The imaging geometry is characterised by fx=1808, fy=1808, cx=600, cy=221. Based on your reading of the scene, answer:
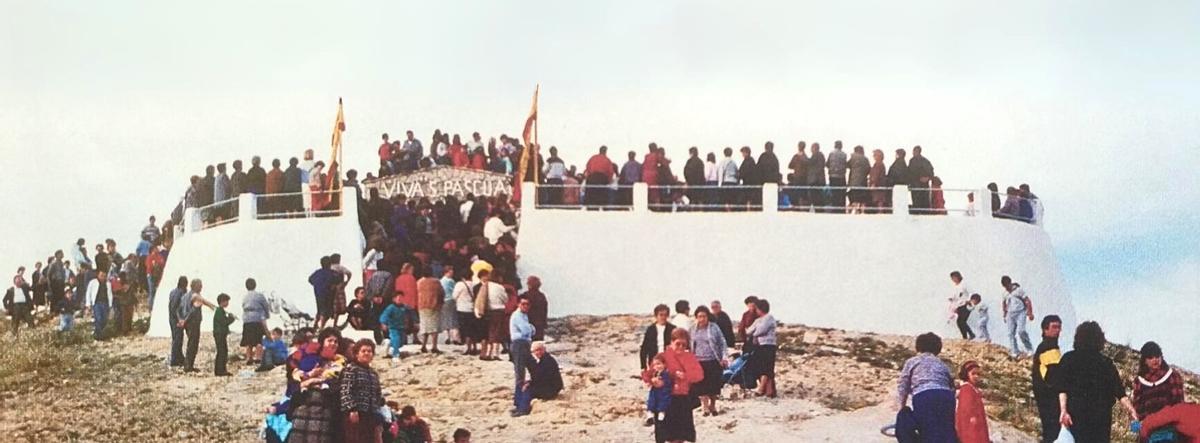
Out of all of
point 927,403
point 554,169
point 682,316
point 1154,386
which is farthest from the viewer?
point 554,169

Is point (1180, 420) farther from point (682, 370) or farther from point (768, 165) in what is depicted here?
point (768, 165)

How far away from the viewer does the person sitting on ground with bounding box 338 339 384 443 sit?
1081 cm

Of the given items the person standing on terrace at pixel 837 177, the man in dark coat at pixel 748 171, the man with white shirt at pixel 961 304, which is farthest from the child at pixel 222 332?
the man with white shirt at pixel 961 304

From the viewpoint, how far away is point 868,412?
13.6 meters

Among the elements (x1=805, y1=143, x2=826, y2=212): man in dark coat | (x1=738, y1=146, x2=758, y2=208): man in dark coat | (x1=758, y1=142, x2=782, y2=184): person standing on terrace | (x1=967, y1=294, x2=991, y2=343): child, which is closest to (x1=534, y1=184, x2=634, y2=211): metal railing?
(x1=738, y1=146, x2=758, y2=208): man in dark coat

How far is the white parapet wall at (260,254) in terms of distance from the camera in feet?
46.6

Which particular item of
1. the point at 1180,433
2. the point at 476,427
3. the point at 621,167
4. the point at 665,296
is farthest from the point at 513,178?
the point at 1180,433

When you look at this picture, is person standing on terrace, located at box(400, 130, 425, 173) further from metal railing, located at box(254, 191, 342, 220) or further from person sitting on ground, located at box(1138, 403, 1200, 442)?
person sitting on ground, located at box(1138, 403, 1200, 442)

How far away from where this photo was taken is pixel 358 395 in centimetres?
1084

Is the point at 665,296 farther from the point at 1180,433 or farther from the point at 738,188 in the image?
the point at 1180,433

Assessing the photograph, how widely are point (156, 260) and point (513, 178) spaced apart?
3.06 meters

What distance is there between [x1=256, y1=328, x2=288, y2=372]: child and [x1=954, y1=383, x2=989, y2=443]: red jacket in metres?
5.01

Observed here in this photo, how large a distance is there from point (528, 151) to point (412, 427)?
3434mm

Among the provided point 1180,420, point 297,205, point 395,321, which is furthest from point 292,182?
point 1180,420
